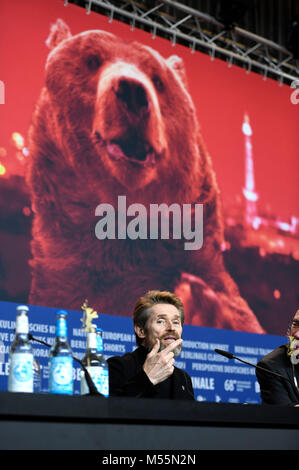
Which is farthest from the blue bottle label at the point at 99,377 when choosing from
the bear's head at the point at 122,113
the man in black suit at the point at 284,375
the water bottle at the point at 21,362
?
the bear's head at the point at 122,113

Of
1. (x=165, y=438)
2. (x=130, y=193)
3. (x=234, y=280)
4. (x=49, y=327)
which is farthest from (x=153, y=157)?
(x=165, y=438)

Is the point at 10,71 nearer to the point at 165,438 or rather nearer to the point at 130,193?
the point at 130,193

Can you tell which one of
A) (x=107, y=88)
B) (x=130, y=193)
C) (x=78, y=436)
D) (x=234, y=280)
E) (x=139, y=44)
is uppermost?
(x=139, y=44)

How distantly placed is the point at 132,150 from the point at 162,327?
183 cm

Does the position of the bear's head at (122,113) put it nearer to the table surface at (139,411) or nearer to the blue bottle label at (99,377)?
the blue bottle label at (99,377)

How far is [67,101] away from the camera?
4.17 metres

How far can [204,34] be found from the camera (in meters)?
4.98

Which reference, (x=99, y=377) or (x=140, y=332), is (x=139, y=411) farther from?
(x=140, y=332)

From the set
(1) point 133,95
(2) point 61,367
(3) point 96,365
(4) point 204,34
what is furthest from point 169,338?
(4) point 204,34

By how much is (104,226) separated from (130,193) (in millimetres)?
318

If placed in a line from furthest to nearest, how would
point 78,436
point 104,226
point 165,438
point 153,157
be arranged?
point 153,157, point 104,226, point 165,438, point 78,436

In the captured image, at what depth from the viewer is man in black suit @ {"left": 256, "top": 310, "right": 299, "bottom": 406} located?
2848 mm

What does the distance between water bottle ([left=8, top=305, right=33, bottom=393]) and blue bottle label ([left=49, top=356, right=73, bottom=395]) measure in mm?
73

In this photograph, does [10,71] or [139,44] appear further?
[139,44]
